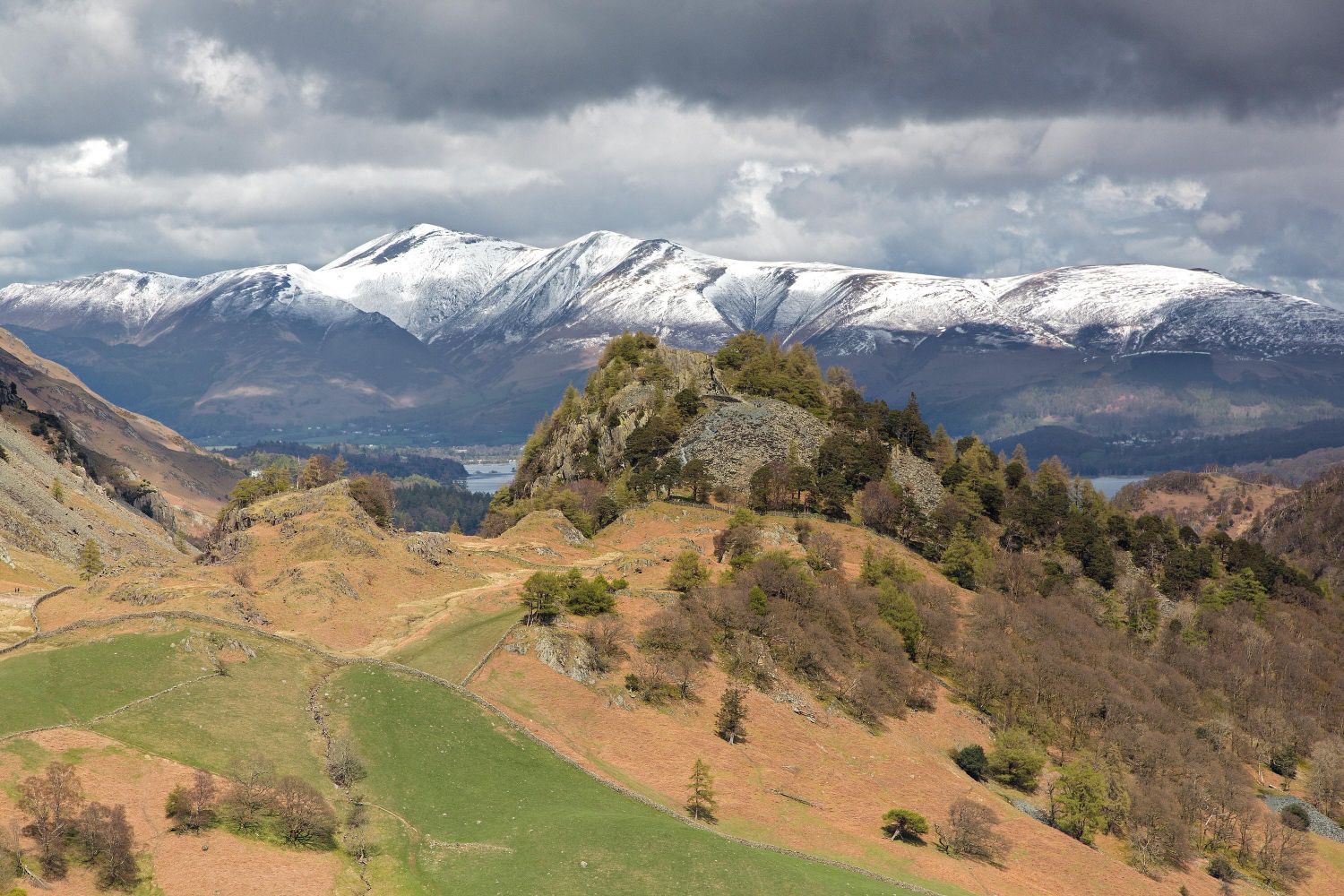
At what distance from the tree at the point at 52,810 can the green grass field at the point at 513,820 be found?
15.8 meters

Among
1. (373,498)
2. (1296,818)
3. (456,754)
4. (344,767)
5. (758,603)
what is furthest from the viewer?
(373,498)

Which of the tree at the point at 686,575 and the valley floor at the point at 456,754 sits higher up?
the tree at the point at 686,575

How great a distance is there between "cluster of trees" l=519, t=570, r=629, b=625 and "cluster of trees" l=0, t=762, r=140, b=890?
3770cm

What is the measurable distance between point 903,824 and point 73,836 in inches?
1929

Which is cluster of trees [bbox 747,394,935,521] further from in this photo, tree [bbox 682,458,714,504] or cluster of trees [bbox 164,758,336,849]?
cluster of trees [bbox 164,758,336,849]

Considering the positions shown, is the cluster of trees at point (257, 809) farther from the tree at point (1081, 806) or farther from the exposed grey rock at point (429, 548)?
the tree at point (1081, 806)

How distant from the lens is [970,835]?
218 ft

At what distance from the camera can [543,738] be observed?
66625mm

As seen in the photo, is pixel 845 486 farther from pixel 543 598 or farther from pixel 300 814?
pixel 300 814

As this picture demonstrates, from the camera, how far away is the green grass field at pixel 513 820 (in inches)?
2061

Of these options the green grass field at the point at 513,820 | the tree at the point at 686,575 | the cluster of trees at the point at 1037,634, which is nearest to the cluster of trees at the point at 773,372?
the cluster of trees at the point at 1037,634

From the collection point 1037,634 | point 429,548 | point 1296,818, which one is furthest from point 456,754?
point 1296,818

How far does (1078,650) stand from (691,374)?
80.8 meters

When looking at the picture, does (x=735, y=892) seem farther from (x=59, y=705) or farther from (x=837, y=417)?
(x=837, y=417)
